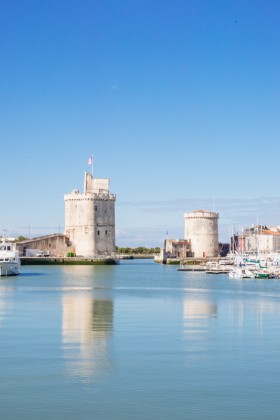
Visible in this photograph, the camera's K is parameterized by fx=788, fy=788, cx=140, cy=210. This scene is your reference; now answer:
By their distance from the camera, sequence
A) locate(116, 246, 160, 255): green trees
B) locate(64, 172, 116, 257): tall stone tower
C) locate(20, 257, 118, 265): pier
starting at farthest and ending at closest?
locate(116, 246, 160, 255): green trees, locate(64, 172, 116, 257): tall stone tower, locate(20, 257, 118, 265): pier

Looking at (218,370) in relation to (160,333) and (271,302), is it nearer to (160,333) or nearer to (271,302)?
(160,333)

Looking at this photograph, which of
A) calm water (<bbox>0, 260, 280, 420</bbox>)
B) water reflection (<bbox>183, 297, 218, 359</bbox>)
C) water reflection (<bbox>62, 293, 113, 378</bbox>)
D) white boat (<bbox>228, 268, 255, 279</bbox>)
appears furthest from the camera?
white boat (<bbox>228, 268, 255, 279</bbox>)

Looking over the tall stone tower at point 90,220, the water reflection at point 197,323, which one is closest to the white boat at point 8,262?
the water reflection at point 197,323

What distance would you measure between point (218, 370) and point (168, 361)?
3.91 ft

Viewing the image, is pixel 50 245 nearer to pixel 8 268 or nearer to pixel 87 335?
pixel 8 268

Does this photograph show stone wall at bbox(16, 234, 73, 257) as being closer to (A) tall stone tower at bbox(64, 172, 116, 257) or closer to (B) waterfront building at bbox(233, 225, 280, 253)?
(A) tall stone tower at bbox(64, 172, 116, 257)

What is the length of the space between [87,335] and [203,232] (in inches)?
2467

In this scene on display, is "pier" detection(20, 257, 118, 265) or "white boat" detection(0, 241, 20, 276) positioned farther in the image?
"pier" detection(20, 257, 118, 265)

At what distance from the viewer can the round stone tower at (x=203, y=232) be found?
8069 cm

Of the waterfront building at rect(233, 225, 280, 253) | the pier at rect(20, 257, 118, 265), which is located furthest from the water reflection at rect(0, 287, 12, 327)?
the waterfront building at rect(233, 225, 280, 253)

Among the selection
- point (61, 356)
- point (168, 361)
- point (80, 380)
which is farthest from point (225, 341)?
point (80, 380)

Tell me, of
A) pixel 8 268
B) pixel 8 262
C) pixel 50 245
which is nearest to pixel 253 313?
pixel 8 262

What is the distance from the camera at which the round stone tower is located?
80.7 m

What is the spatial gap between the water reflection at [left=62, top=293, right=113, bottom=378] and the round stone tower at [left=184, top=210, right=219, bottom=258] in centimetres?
5222
